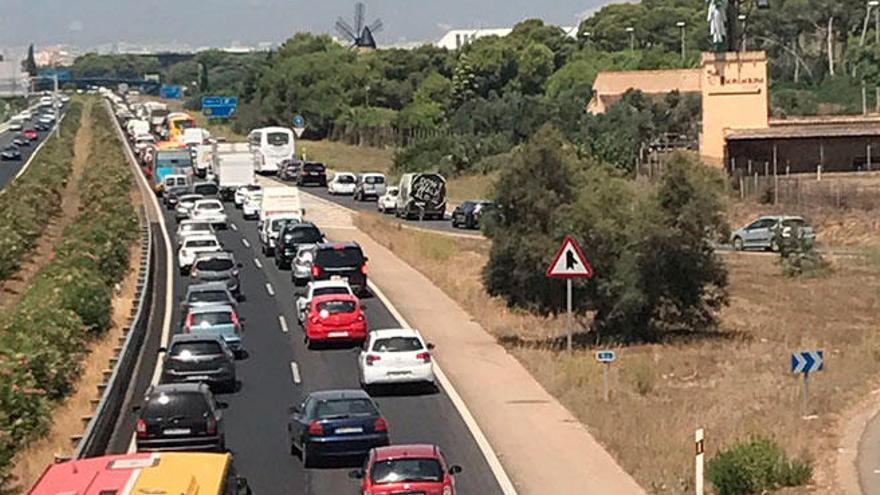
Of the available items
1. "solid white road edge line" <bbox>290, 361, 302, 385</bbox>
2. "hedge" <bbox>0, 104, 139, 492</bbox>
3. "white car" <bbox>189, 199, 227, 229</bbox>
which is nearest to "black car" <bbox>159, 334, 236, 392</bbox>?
"solid white road edge line" <bbox>290, 361, 302, 385</bbox>

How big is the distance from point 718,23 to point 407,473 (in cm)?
6237

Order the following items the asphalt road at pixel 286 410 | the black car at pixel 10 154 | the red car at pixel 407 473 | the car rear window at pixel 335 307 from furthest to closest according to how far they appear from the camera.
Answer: the black car at pixel 10 154, the car rear window at pixel 335 307, the asphalt road at pixel 286 410, the red car at pixel 407 473

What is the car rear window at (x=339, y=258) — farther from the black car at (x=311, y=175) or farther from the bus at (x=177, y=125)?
the bus at (x=177, y=125)

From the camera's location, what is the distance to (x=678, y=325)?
131 feet

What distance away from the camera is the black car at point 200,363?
102ft

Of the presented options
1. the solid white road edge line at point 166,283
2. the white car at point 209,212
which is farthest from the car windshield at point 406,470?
the white car at point 209,212

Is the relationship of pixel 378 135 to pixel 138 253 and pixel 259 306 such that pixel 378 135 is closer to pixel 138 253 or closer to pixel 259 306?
pixel 138 253

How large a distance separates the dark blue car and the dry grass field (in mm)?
3778

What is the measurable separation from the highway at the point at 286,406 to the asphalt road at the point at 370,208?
885 inches

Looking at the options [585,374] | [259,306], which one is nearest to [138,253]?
[259,306]

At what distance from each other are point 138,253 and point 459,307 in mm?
19790

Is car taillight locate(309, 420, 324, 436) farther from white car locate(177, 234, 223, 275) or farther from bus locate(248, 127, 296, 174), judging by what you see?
bus locate(248, 127, 296, 174)

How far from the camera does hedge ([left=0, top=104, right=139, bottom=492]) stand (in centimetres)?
2494

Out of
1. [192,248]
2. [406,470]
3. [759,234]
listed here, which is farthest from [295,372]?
[759,234]
